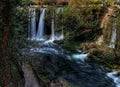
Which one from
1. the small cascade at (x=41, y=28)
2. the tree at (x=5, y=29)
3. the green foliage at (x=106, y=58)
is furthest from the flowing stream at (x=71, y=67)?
the tree at (x=5, y=29)

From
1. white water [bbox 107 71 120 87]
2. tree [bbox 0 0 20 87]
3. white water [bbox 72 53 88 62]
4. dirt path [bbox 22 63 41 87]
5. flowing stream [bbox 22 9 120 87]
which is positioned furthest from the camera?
white water [bbox 72 53 88 62]

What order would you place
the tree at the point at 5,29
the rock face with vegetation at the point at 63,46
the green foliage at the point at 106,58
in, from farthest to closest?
the green foliage at the point at 106,58 < the rock face with vegetation at the point at 63,46 < the tree at the point at 5,29

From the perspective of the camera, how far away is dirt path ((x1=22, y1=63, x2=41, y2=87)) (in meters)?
10.3

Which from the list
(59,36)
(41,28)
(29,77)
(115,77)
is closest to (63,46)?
(59,36)

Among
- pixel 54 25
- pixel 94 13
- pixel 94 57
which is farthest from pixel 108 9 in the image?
pixel 94 57

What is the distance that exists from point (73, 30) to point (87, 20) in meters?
1.75

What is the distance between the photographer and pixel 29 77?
34.3 feet

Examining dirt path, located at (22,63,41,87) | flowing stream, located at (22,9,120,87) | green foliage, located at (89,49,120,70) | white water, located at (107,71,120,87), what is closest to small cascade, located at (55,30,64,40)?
flowing stream, located at (22,9,120,87)

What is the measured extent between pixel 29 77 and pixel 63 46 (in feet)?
36.5

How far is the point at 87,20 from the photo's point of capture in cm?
2398

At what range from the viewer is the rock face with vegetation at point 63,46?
20.6ft

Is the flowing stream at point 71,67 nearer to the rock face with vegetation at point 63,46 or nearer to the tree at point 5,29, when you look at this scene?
the rock face with vegetation at point 63,46

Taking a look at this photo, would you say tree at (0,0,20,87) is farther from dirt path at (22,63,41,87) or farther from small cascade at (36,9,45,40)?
small cascade at (36,9,45,40)

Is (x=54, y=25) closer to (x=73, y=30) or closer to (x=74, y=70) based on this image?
(x=73, y=30)
